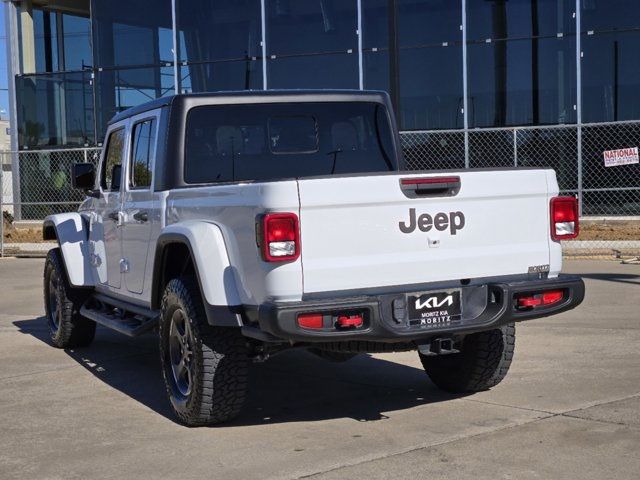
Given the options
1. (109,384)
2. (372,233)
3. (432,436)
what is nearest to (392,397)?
(432,436)

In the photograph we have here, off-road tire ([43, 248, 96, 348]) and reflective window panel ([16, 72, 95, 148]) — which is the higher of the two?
reflective window panel ([16, 72, 95, 148])

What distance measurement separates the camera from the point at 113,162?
7.91 meters

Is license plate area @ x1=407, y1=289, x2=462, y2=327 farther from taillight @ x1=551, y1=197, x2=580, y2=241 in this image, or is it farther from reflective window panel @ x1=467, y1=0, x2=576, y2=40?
reflective window panel @ x1=467, y1=0, x2=576, y2=40

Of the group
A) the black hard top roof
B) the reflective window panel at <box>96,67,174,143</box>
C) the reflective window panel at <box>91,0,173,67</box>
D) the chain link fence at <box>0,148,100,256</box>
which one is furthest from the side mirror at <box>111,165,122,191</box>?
the reflective window panel at <box>91,0,173,67</box>

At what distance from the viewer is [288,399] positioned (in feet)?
22.0

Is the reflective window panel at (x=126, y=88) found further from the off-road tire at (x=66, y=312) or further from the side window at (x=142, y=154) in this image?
the side window at (x=142, y=154)

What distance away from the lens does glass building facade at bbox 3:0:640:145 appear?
20031 millimetres

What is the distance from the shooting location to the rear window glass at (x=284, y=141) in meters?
6.73

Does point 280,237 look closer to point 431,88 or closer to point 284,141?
point 284,141

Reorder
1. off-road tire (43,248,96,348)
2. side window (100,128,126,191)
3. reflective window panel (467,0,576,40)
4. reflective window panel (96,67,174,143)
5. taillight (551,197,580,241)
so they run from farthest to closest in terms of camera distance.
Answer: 1. reflective window panel (96,67,174,143)
2. reflective window panel (467,0,576,40)
3. off-road tire (43,248,96,348)
4. side window (100,128,126,191)
5. taillight (551,197,580,241)

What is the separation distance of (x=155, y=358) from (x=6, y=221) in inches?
693

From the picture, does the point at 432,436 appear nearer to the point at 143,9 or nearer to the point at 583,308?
the point at 583,308

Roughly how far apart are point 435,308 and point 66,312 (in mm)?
4200

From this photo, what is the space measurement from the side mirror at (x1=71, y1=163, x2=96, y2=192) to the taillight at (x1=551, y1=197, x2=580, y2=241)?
4.04 metres
